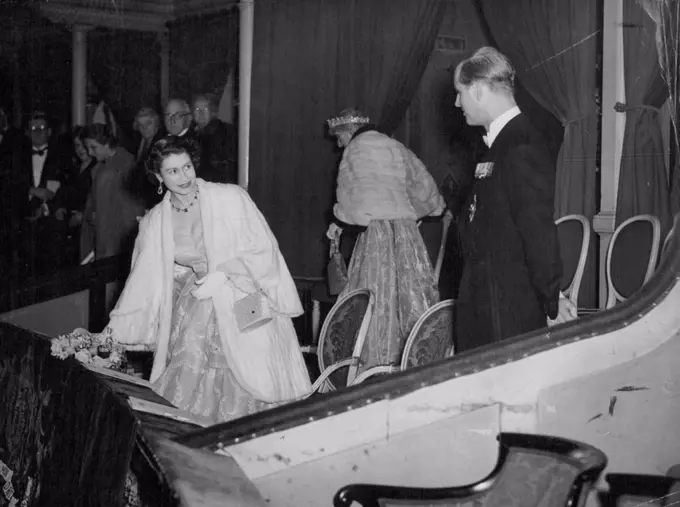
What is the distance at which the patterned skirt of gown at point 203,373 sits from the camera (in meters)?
2.37

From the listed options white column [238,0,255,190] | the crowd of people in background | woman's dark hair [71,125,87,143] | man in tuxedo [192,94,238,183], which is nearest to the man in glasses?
the crowd of people in background

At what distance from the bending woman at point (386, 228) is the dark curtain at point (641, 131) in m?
0.78

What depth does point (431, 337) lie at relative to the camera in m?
2.22

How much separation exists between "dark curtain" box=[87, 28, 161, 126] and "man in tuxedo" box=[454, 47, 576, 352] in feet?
16.1

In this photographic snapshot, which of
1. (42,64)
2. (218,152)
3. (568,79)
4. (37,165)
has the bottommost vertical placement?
(37,165)

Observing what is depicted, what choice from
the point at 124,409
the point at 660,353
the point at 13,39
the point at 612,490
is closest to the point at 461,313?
the point at 660,353

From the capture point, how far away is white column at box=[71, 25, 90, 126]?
6.12 m

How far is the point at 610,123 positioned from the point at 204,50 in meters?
3.21

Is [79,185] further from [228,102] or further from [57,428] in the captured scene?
[57,428]

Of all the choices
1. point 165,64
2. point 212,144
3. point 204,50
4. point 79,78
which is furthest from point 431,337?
point 79,78

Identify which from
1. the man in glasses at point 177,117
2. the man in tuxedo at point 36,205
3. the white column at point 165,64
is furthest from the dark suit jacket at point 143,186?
the white column at point 165,64

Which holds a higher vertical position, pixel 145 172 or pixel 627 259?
pixel 145 172

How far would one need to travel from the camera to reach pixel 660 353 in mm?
1453

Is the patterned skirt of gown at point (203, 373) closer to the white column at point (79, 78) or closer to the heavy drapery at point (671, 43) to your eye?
the heavy drapery at point (671, 43)
